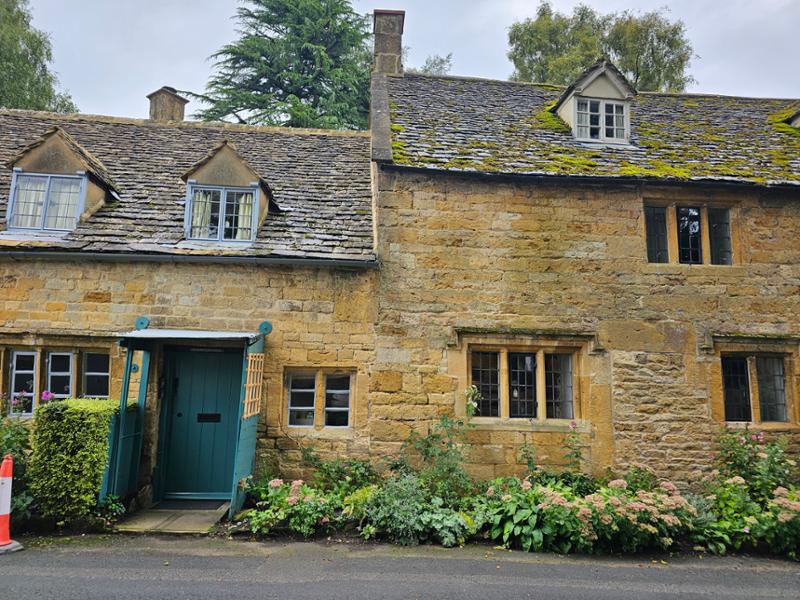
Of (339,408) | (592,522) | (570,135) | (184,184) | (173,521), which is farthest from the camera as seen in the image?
(570,135)

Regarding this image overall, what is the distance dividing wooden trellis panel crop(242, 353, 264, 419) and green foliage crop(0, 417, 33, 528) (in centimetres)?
285

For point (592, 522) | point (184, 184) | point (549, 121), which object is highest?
point (549, 121)

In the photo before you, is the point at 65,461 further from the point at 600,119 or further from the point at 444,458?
the point at 600,119

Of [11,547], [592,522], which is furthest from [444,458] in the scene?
[11,547]

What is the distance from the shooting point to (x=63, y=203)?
28.6 feet

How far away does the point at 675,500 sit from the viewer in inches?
251

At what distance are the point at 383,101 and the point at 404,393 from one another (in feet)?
22.0

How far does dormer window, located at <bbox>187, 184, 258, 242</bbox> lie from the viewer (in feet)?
28.6

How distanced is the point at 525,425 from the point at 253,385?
4.41 metres

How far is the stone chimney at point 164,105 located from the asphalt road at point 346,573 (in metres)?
11.2

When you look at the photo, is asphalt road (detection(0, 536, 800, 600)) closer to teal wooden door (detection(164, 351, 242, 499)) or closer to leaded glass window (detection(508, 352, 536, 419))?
teal wooden door (detection(164, 351, 242, 499))

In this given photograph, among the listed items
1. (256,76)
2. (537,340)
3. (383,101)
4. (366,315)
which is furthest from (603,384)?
(256,76)

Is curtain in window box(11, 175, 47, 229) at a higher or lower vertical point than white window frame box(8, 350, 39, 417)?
higher

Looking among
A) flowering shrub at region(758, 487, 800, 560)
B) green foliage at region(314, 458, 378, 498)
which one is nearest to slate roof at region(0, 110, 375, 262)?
green foliage at region(314, 458, 378, 498)
